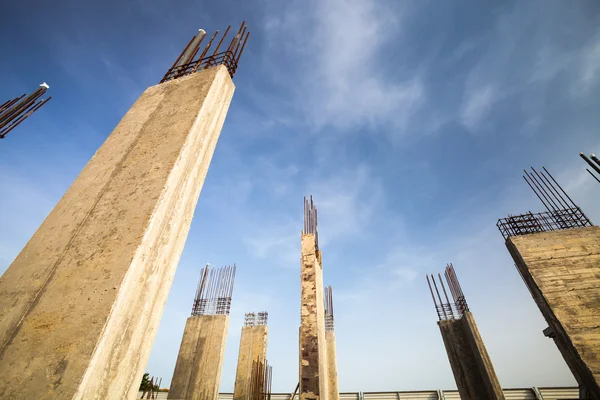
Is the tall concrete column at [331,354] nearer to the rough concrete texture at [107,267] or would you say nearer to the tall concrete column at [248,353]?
the tall concrete column at [248,353]

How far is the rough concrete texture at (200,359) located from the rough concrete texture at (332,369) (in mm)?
4449

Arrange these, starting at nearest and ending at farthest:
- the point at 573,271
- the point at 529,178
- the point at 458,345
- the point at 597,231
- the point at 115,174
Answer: the point at 115,174 → the point at 573,271 → the point at 597,231 → the point at 458,345 → the point at 529,178

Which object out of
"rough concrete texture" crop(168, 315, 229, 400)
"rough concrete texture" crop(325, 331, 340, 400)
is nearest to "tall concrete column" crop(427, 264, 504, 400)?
"rough concrete texture" crop(325, 331, 340, 400)

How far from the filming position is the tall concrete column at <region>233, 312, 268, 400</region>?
1052cm

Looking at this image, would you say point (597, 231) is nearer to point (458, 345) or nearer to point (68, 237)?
point (458, 345)

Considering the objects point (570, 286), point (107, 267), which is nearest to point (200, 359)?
point (107, 267)

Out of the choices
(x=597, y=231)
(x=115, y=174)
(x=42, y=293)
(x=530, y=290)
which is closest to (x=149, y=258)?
(x=42, y=293)

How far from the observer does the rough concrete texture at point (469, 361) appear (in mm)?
8328

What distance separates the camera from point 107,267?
5.56 ft

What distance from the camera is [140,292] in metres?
1.77

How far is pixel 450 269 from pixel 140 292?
13.8 m

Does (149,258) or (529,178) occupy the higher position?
(529,178)

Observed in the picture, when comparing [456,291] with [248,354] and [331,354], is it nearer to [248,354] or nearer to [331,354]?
[331,354]

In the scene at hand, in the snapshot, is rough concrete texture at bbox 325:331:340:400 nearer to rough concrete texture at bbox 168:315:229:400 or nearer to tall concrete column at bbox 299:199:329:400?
rough concrete texture at bbox 168:315:229:400
